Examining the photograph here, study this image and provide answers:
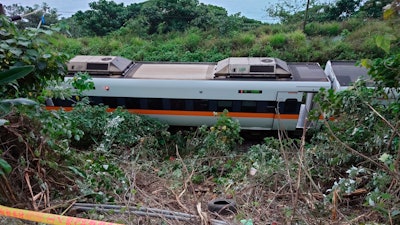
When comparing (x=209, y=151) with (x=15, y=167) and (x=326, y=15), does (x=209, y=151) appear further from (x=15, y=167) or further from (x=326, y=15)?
(x=326, y=15)

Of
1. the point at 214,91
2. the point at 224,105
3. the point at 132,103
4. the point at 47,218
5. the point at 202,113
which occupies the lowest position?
the point at 202,113

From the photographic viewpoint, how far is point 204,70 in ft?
28.0

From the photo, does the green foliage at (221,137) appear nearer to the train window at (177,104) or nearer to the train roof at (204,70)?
the train window at (177,104)

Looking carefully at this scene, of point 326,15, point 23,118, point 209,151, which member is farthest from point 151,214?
point 326,15

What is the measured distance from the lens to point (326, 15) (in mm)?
17359

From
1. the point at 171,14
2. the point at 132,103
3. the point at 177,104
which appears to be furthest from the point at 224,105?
the point at 171,14

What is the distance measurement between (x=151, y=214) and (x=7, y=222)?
0.99 m

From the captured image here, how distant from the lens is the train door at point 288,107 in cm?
760

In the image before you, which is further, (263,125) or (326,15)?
(326,15)

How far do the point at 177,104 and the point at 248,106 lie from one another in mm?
1715

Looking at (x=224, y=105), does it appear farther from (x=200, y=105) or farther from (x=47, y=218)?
(x=47, y=218)

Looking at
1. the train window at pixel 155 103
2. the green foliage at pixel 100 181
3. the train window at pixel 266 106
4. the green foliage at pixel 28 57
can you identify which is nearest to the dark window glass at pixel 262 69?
the train window at pixel 266 106

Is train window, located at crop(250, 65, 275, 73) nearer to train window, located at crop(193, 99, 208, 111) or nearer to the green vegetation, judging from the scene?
train window, located at crop(193, 99, 208, 111)

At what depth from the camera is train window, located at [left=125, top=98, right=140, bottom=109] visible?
8125 millimetres
